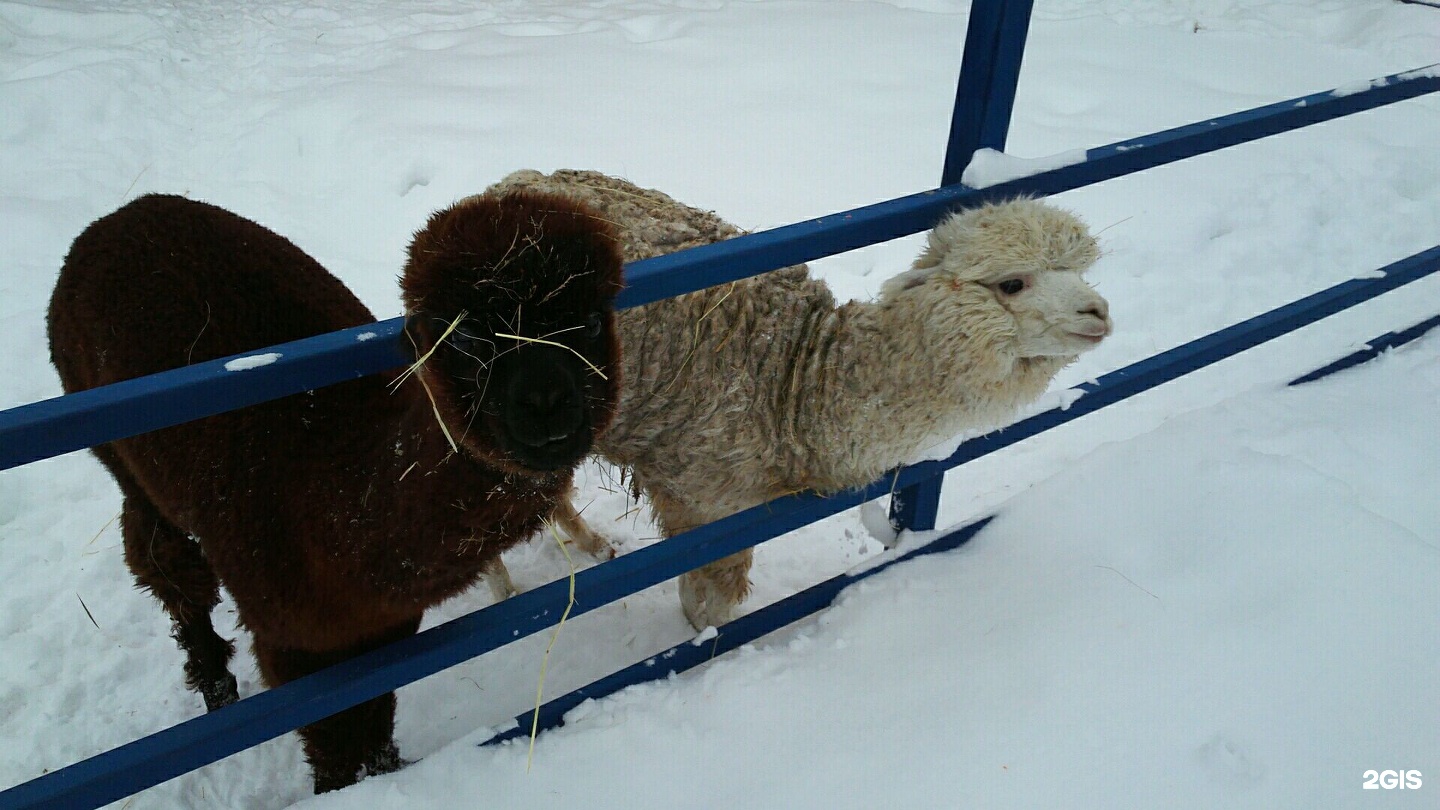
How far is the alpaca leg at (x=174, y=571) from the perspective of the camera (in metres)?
2.25

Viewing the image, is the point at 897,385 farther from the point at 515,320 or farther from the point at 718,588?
the point at 515,320

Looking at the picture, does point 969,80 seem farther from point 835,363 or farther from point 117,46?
point 117,46

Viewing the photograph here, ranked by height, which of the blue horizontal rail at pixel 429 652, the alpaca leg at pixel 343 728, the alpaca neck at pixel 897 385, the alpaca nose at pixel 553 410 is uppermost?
the alpaca nose at pixel 553 410

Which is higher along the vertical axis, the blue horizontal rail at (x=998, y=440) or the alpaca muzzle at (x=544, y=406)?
the alpaca muzzle at (x=544, y=406)

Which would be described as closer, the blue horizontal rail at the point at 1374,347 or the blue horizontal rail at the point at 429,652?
the blue horizontal rail at the point at 429,652

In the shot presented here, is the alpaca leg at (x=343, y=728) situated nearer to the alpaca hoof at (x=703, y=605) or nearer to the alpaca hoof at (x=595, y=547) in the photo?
the alpaca hoof at (x=703, y=605)

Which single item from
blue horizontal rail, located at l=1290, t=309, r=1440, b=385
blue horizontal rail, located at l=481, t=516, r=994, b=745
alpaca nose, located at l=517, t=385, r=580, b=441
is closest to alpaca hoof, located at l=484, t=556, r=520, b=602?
blue horizontal rail, located at l=481, t=516, r=994, b=745

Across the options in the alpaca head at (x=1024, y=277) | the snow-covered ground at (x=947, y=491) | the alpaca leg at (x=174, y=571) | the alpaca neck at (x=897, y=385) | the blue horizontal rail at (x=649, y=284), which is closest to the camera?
the blue horizontal rail at (x=649, y=284)

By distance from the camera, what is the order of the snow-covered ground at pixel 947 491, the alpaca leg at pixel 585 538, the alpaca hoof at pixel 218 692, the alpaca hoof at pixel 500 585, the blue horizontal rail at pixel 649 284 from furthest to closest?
the alpaca leg at pixel 585 538 → the alpaca hoof at pixel 500 585 → the alpaca hoof at pixel 218 692 → the snow-covered ground at pixel 947 491 → the blue horizontal rail at pixel 649 284

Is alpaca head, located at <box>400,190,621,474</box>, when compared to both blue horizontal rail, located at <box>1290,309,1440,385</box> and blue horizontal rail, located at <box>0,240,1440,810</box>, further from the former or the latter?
blue horizontal rail, located at <box>1290,309,1440,385</box>

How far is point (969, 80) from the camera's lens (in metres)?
Answer: 1.85

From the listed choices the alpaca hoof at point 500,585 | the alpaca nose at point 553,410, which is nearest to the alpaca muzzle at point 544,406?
the alpaca nose at point 553,410

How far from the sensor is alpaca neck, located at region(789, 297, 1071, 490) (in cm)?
206

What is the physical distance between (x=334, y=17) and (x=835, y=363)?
886 centimetres
